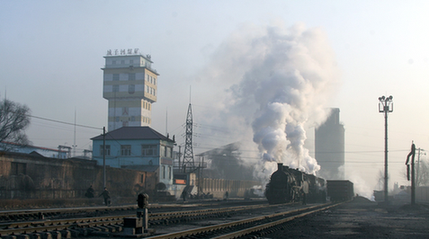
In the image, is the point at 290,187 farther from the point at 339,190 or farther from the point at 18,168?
the point at 18,168

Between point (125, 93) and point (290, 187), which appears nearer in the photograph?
point (290, 187)

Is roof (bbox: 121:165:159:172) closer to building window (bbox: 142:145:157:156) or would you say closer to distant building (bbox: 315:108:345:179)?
building window (bbox: 142:145:157:156)

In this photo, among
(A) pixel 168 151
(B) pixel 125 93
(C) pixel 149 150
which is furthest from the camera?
(B) pixel 125 93

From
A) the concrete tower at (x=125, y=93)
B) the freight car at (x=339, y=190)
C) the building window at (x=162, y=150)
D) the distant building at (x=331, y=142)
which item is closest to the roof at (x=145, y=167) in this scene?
the building window at (x=162, y=150)

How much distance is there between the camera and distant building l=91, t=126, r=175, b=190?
60656 millimetres

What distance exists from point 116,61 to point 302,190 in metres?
103

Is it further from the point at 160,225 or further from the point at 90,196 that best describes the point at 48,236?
the point at 90,196

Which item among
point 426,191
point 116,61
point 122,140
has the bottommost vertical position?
point 426,191

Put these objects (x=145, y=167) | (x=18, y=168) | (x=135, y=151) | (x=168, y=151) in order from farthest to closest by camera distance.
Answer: (x=168, y=151)
(x=135, y=151)
(x=145, y=167)
(x=18, y=168)

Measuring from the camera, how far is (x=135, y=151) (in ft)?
202

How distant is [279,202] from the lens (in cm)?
3356

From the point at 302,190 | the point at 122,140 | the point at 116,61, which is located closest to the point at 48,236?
the point at 302,190

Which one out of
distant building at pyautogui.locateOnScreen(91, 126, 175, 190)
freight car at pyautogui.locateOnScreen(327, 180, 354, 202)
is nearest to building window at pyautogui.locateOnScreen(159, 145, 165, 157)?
distant building at pyautogui.locateOnScreen(91, 126, 175, 190)

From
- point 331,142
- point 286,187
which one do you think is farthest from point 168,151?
point 331,142
